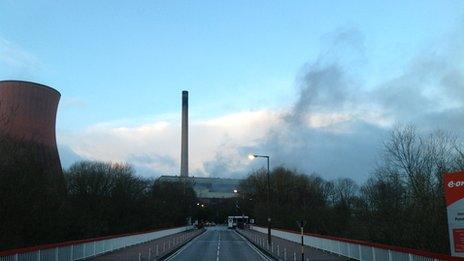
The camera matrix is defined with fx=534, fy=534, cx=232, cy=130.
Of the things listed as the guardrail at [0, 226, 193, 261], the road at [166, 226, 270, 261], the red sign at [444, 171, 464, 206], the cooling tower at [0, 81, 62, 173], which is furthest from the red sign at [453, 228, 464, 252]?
the cooling tower at [0, 81, 62, 173]

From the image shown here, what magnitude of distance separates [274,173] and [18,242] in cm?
8135

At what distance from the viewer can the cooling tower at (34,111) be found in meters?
42.7

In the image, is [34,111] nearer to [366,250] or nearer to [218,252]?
[218,252]

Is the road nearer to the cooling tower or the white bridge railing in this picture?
the white bridge railing

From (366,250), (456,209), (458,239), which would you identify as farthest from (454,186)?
(366,250)

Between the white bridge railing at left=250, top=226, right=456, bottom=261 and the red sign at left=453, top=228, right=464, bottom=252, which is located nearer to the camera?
the red sign at left=453, top=228, right=464, bottom=252

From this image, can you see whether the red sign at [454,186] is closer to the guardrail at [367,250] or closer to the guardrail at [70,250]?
the guardrail at [367,250]

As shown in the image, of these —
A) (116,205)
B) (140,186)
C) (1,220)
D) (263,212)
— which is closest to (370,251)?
(1,220)

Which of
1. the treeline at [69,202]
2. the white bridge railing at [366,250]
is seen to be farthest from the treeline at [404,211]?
the treeline at [69,202]

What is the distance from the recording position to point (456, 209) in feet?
44.5

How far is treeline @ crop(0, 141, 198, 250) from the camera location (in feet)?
83.3

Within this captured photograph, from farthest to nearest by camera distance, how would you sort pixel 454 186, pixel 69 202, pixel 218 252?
pixel 69 202 → pixel 218 252 → pixel 454 186

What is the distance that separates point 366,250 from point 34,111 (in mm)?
31645

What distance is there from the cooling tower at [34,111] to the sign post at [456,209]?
33.4 meters
